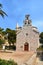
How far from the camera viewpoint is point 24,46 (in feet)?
189

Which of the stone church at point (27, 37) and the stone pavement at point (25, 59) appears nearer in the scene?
the stone pavement at point (25, 59)

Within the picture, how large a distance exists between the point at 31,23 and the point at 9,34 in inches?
408

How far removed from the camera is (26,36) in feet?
186

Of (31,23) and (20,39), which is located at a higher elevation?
(31,23)

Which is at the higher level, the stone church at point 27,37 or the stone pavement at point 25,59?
the stone church at point 27,37

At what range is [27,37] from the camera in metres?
56.8

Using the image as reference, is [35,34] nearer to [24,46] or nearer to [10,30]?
[24,46]

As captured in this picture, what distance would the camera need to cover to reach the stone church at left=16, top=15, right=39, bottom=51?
56.4 m

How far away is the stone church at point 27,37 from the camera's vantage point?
56391 millimetres

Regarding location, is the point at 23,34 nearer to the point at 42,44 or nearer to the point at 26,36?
the point at 26,36

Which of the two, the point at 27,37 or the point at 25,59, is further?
the point at 27,37

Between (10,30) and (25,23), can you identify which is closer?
(25,23)

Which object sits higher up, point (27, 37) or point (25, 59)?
point (27, 37)

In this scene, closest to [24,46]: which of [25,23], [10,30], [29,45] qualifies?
[29,45]
